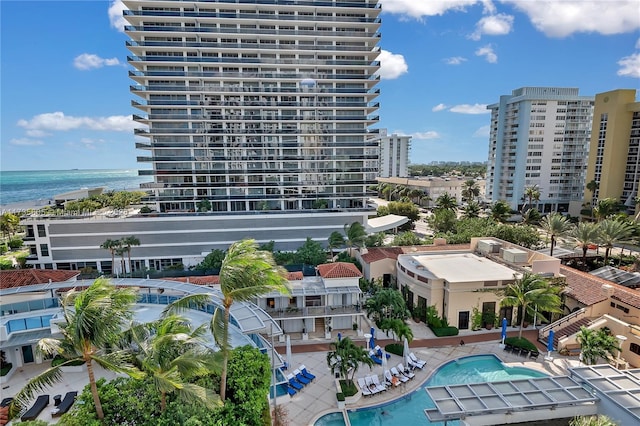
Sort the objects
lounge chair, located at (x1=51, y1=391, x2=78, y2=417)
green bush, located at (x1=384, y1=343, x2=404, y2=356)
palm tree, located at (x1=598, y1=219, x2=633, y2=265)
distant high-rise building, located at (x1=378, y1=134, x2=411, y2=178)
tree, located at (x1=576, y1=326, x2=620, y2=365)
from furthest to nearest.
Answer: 1. distant high-rise building, located at (x1=378, y1=134, x2=411, y2=178)
2. palm tree, located at (x1=598, y1=219, x2=633, y2=265)
3. green bush, located at (x1=384, y1=343, x2=404, y2=356)
4. tree, located at (x1=576, y1=326, x2=620, y2=365)
5. lounge chair, located at (x1=51, y1=391, x2=78, y2=417)

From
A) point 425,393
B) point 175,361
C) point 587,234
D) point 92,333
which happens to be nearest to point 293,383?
point 425,393

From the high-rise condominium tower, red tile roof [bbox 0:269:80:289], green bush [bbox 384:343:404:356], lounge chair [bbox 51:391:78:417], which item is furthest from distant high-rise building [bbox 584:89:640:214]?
red tile roof [bbox 0:269:80:289]

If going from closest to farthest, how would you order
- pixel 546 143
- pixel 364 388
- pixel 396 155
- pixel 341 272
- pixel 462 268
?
pixel 364 388 → pixel 341 272 → pixel 462 268 → pixel 546 143 → pixel 396 155

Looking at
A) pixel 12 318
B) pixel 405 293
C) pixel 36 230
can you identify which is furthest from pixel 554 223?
pixel 36 230

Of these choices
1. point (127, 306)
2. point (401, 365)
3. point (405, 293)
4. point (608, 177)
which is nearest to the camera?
point (127, 306)

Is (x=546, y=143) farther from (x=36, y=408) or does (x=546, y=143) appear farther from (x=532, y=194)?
(x=36, y=408)

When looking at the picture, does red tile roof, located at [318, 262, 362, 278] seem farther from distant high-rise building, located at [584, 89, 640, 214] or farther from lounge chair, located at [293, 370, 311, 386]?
distant high-rise building, located at [584, 89, 640, 214]

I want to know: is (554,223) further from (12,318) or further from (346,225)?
(12,318)
